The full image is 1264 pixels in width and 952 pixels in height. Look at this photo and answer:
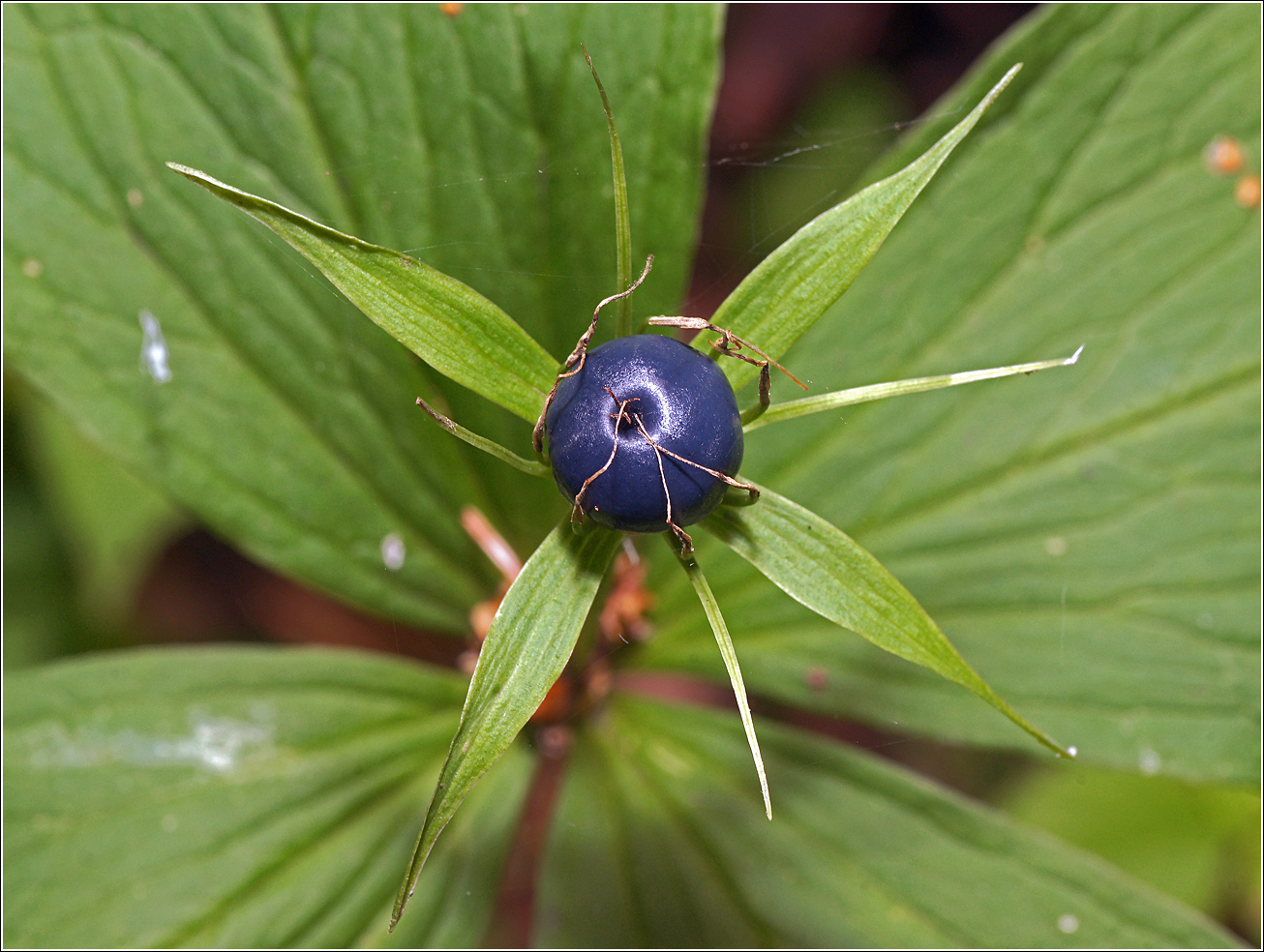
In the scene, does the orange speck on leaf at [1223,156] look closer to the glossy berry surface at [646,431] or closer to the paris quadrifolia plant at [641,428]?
the paris quadrifolia plant at [641,428]

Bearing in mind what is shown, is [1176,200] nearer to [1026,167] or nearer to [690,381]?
[1026,167]

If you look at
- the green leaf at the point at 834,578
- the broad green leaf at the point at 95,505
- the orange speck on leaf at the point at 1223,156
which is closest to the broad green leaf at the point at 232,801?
the broad green leaf at the point at 95,505

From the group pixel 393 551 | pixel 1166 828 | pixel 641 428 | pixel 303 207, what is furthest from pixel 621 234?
pixel 1166 828

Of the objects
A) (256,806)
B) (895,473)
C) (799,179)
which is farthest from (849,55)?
(256,806)

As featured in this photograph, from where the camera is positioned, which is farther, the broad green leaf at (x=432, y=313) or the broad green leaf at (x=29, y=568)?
the broad green leaf at (x=29, y=568)

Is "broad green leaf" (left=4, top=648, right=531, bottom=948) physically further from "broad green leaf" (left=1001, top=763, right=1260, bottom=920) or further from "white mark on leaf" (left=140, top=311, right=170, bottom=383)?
"broad green leaf" (left=1001, top=763, right=1260, bottom=920)

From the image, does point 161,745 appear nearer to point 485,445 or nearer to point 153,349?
point 153,349
